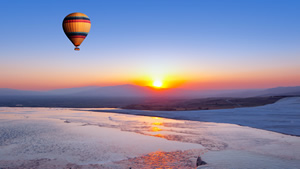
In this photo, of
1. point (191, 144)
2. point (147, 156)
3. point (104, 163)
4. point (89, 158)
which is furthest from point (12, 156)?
point (191, 144)

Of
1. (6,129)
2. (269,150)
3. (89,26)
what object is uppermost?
(89,26)

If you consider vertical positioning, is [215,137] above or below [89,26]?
below

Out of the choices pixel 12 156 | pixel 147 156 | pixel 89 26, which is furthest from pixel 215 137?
pixel 89 26

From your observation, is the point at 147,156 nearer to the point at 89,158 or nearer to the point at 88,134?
the point at 89,158

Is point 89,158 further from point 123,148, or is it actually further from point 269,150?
point 269,150

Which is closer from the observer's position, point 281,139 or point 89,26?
point 281,139

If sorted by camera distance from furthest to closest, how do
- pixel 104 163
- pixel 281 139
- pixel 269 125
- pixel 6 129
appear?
1. pixel 269 125
2. pixel 6 129
3. pixel 281 139
4. pixel 104 163

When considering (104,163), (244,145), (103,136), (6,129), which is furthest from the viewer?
(6,129)
